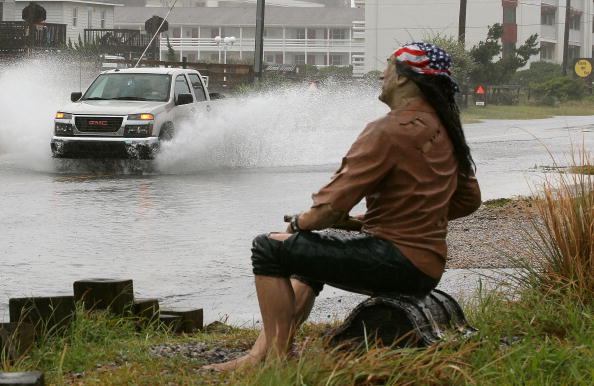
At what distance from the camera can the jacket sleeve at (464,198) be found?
5570mm

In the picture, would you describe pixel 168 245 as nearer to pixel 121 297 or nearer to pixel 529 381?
pixel 121 297

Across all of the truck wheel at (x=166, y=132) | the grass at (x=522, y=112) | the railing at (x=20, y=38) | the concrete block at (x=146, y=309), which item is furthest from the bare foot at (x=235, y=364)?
the railing at (x=20, y=38)

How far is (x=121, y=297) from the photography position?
633 centimetres

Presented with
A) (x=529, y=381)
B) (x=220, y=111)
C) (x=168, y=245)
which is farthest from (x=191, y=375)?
(x=220, y=111)

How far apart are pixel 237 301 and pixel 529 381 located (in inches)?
156

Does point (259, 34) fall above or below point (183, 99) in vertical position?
above

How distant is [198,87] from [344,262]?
17211mm

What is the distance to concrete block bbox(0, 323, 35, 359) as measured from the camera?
5.25 m

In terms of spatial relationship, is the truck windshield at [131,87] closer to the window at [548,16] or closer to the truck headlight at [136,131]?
the truck headlight at [136,131]

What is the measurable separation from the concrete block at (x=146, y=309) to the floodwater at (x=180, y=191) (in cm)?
131

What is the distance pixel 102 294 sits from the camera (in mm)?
6273

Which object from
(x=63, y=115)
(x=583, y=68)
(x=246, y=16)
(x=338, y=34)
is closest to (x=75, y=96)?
(x=63, y=115)

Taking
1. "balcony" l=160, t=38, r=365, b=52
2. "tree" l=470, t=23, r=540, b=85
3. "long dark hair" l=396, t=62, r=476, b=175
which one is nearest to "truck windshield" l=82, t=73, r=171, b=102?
"long dark hair" l=396, t=62, r=476, b=175

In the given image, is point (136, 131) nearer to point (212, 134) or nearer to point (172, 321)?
point (212, 134)
